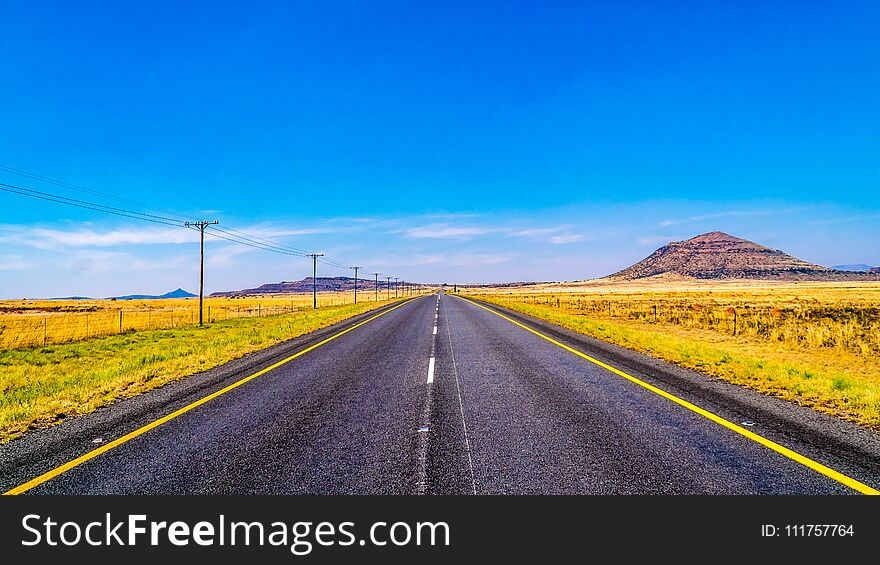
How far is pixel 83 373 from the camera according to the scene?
12219mm

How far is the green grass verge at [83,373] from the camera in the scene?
23.3ft

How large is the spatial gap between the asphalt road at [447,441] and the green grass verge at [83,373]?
608mm

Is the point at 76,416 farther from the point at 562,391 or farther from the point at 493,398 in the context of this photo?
the point at 562,391

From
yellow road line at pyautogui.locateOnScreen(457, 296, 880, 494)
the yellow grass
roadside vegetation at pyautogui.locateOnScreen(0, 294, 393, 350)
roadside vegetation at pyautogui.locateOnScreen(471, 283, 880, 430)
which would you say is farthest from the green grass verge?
roadside vegetation at pyautogui.locateOnScreen(471, 283, 880, 430)

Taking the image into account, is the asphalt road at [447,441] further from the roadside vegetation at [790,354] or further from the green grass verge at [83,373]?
the roadside vegetation at [790,354]

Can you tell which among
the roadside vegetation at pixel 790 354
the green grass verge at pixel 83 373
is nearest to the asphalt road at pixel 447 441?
the green grass verge at pixel 83 373

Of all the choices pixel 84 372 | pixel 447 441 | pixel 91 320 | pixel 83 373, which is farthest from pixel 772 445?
pixel 91 320

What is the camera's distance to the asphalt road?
13.8 ft

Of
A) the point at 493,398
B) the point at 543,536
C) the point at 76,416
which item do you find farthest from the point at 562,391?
the point at 76,416

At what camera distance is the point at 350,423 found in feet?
20.8

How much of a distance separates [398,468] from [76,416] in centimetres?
551

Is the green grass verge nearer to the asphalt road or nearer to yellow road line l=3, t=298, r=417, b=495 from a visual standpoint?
the asphalt road

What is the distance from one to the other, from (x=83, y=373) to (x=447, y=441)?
11.9m

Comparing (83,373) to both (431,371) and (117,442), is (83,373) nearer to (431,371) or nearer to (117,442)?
(117,442)
